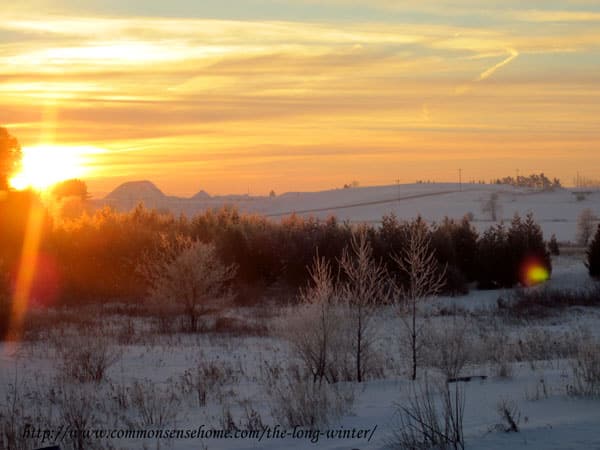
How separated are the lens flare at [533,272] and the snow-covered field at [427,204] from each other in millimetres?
51467

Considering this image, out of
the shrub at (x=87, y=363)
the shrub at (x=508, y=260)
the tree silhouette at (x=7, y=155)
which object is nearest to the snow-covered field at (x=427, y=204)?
the shrub at (x=508, y=260)

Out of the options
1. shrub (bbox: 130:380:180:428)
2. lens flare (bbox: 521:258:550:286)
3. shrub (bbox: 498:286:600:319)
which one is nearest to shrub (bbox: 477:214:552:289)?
lens flare (bbox: 521:258:550:286)

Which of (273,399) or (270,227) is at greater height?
(270,227)

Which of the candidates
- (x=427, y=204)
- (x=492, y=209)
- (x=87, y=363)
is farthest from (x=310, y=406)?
(x=427, y=204)

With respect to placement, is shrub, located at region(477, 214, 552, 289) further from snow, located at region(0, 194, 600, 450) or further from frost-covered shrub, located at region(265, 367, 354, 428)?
frost-covered shrub, located at region(265, 367, 354, 428)

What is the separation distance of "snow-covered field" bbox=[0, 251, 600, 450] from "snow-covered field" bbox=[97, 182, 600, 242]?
69.6m

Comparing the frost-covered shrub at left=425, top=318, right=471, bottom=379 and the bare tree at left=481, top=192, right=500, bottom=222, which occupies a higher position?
the bare tree at left=481, top=192, right=500, bottom=222

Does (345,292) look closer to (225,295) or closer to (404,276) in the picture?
(225,295)

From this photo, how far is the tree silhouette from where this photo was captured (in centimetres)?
3597

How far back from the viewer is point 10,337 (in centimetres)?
2017

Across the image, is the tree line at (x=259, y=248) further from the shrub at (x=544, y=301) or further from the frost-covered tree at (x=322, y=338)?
the frost-covered tree at (x=322, y=338)

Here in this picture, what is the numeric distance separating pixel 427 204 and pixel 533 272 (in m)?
104

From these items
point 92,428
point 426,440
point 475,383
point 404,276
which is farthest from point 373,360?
point 404,276

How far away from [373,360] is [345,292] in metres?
1.49
